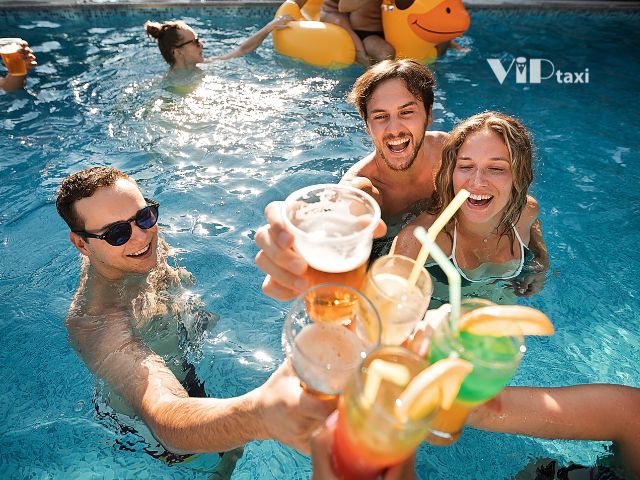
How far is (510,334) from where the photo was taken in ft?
3.97

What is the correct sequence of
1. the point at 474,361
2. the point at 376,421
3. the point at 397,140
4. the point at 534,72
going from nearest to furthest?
1. the point at 376,421
2. the point at 474,361
3. the point at 397,140
4. the point at 534,72

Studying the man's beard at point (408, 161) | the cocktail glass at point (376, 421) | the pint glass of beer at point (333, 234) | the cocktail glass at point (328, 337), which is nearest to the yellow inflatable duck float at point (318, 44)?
the man's beard at point (408, 161)

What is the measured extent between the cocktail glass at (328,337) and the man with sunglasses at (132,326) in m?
0.20

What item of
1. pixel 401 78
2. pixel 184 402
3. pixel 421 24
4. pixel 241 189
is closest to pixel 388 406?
pixel 184 402

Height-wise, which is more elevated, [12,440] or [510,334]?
[510,334]

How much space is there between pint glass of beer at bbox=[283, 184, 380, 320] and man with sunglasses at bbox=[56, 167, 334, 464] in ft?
1.06

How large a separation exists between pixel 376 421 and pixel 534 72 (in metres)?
8.37

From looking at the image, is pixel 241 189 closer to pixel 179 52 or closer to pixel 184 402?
pixel 179 52

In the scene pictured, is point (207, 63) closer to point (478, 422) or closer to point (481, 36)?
point (481, 36)

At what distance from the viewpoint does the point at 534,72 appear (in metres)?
7.88

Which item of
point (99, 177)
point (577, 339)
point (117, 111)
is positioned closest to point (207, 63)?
point (117, 111)

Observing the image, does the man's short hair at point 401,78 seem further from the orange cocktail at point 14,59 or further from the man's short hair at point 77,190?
the orange cocktail at point 14,59

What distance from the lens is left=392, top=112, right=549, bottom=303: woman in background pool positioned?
2.91 metres

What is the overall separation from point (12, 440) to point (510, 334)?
3.38m
